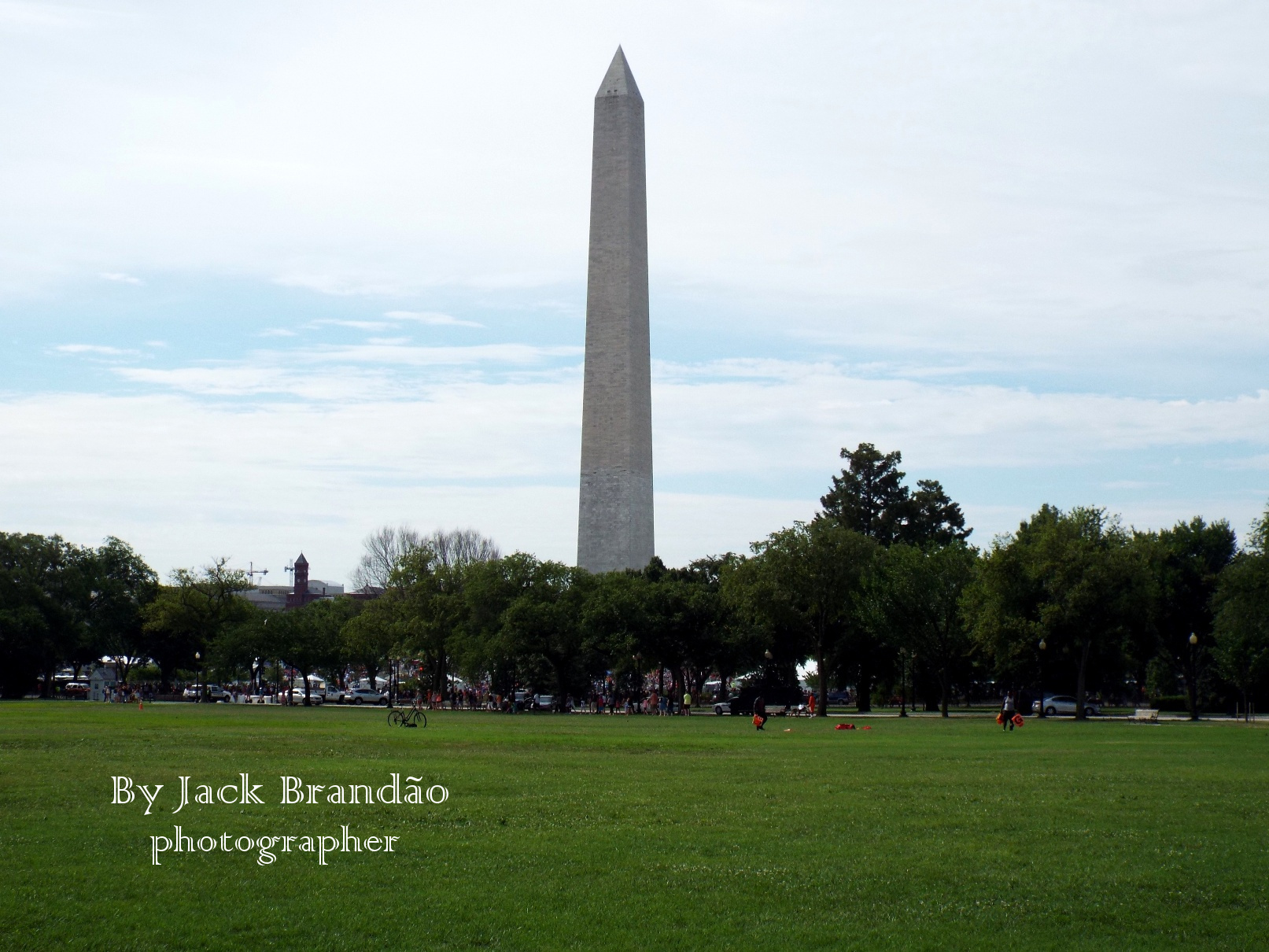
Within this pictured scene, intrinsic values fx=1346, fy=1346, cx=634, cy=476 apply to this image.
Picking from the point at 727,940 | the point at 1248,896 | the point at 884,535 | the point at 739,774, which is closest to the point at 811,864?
the point at 727,940

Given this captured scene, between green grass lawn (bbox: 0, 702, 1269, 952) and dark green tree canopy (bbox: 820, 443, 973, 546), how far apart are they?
2272 inches

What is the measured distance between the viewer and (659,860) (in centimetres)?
1155

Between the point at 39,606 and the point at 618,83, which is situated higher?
the point at 618,83

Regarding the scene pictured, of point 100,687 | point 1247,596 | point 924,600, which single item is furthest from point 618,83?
point 100,687

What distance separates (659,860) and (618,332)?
183 feet

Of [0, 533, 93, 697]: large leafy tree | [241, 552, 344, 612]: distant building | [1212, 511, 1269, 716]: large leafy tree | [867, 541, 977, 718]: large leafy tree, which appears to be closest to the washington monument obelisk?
[867, 541, 977, 718]: large leafy tree

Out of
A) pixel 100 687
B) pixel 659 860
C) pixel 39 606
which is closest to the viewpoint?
pixel 659 860

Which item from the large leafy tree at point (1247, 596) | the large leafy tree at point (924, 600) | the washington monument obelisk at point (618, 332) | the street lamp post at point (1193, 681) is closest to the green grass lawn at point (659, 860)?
the large leafy tree at point (1247, 596)

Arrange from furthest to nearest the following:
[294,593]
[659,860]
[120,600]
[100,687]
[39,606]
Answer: [294,593] < [120,600] < [39,606] < [100,687] < [659,860]

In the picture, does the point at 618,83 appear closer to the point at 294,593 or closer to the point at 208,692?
the point at 208,692

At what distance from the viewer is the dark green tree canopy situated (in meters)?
79.4

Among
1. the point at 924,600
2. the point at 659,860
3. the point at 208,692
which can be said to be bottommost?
the point at 208,692

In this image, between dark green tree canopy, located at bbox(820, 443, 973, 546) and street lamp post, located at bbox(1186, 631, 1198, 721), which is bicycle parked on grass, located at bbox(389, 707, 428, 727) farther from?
dark green tree canopy, located at bbox(820, 443, 973, 546)

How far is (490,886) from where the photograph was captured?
10.4 m
